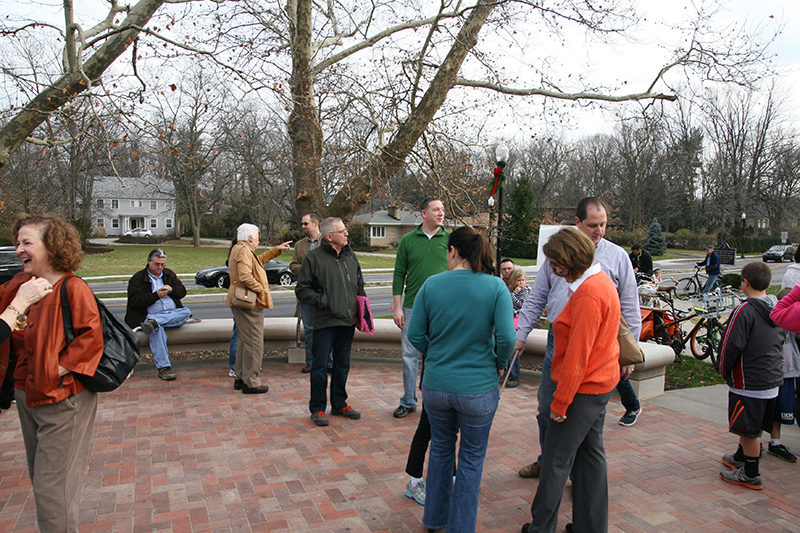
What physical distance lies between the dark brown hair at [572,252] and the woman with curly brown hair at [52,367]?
2.42 m

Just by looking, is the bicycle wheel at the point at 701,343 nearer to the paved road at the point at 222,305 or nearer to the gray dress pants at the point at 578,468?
the gray dress pants at the point at 578,468

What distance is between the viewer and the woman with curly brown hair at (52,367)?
8.58ft

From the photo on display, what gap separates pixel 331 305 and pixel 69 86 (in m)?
4.61

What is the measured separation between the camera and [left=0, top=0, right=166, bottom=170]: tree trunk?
6526mm

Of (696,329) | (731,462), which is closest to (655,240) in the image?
(696,329)

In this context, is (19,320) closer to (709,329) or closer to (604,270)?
(604,270)

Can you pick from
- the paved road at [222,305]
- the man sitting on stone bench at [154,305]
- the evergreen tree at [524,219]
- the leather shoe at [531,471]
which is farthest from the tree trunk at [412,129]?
the evergreen tree at [524,219]

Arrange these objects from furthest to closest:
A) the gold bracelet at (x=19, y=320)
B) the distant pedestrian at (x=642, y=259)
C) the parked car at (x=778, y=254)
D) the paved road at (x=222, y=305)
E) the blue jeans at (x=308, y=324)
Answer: the parked car at (x=778, y=254)
the paved road at (x=222, y=305)
the distant pedestrian at (x=642, y=259)
the blue jeans at (x=308, y=324)
the gold bracelet at (x=19, y=320)

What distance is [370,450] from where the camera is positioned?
14.2 ft

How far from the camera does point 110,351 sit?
2828 millimetres

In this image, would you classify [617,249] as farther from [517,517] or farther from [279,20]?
[279,20]

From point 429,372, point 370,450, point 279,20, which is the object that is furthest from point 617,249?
point 279,20

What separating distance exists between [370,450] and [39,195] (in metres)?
43.2

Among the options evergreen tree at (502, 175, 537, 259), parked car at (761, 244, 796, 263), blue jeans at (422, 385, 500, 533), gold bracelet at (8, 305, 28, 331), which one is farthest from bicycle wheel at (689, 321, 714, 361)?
parked car at (761, 244, 796, 263)
